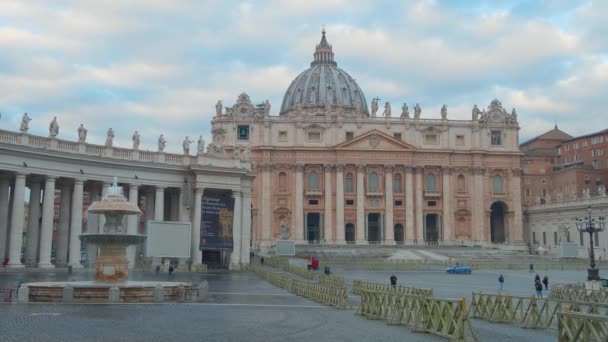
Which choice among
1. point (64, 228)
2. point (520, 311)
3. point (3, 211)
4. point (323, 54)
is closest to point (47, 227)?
point (3, 211)

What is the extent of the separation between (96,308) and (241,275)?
23.4 m

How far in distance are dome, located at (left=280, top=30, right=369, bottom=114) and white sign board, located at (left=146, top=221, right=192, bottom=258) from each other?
93.1 m

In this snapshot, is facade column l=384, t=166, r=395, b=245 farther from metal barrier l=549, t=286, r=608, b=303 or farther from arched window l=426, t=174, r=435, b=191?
metal barrier l=549, t=286, r=608, b=303

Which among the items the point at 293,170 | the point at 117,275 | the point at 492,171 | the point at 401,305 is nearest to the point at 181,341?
the point at 401,305

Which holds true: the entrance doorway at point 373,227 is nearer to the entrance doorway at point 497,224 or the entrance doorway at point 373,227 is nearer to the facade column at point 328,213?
the facade column at point 328,213

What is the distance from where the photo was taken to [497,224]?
369 ft

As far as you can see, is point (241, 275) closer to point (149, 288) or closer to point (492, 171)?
point (149, 288)

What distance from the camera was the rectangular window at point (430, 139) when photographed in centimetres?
10638

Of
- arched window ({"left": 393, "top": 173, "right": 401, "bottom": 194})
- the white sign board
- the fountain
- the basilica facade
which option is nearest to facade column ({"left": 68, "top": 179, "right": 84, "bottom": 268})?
the white sign board

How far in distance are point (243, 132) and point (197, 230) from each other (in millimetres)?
51510

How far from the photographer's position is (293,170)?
10244 cm

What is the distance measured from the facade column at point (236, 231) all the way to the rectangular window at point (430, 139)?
57.5 m

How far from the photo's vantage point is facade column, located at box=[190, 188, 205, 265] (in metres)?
51.8

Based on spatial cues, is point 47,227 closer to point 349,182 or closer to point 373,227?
point 349,182
